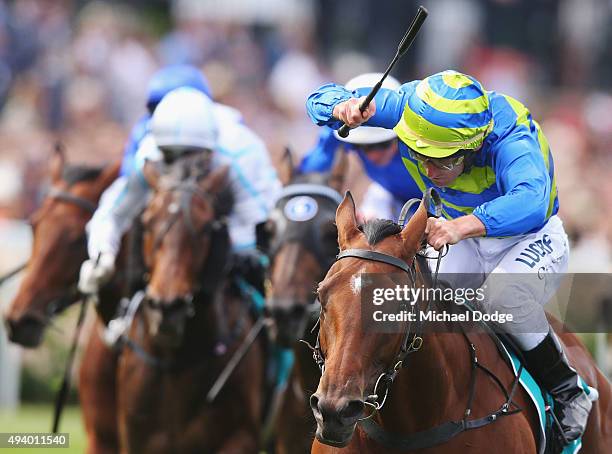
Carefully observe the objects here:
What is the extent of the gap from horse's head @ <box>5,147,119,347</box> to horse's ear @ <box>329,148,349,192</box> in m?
1.50

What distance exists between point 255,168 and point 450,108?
2.85 m

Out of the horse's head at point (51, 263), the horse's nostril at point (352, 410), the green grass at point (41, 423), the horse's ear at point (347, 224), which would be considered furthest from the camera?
the green grass at point (41, 423)

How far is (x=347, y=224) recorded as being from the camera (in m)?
3.67

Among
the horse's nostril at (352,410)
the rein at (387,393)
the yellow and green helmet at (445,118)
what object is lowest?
the rein at (387,393)

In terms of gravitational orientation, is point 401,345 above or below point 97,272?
above

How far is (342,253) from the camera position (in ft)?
11.7

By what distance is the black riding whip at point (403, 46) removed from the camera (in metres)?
3.87

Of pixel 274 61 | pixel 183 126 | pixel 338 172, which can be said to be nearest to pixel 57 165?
pixel 183 126

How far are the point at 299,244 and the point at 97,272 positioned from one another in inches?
42.7

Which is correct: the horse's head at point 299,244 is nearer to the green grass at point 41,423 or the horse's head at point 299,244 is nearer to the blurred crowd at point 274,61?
the green grass at point 41,423

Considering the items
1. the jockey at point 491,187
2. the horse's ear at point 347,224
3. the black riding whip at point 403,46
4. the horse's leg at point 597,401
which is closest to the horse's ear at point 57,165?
the jockey at point 491,187

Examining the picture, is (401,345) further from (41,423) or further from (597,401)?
(41,423)

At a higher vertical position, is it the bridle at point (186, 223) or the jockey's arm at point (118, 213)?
the bridle at point (186, 223)

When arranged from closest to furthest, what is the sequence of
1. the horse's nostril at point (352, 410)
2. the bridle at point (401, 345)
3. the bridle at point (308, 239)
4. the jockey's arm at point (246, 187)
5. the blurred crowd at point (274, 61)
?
the horse's nostril at point (352, 410)
the bridle at point (401, 345)
the bridle at point (308, 239)
the jockey's arm at point (246, 187)
the blurred crowd at point (274, 61)
